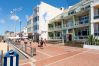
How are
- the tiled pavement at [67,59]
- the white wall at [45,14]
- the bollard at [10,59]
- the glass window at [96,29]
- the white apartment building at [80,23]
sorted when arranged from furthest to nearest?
1. the white wall at [45,14]
2. the white apartment building at [80,23]
3. the glass window at [96,29]
4. the tiled pavement at [67,59]
5. the bollard at [10,59]

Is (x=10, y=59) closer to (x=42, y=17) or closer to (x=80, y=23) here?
(x=80, y=23)

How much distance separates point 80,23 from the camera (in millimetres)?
34656

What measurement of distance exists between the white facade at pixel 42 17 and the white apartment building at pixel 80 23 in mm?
4474

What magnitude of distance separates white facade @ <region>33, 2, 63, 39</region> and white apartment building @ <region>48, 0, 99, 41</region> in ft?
14.7

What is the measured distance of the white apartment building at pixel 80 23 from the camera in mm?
28147

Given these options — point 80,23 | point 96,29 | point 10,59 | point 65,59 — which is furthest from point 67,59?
point 80,23

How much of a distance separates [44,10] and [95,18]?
2821 centimetres

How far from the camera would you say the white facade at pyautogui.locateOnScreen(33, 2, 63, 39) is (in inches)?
2062

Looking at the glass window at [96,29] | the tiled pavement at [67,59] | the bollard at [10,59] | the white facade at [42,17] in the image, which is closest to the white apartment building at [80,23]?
the glass window at [96,29]

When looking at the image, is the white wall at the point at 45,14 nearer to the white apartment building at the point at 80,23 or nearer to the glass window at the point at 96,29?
the white apartment building at the point at 80,23

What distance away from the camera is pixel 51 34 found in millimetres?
50969

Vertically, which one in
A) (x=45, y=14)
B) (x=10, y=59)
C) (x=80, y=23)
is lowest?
(x=10, y=59)

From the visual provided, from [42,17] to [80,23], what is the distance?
1994cm

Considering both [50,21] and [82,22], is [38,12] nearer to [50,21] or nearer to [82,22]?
[50,21]
